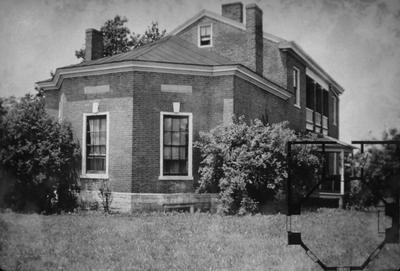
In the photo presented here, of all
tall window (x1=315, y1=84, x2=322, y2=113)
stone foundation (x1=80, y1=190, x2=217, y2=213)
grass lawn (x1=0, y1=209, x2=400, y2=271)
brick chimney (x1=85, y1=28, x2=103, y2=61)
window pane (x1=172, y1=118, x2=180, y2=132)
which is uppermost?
brick chimney (x1=85, y1=28, x2=103, y2=61)

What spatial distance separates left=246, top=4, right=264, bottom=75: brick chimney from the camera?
17.9 metres

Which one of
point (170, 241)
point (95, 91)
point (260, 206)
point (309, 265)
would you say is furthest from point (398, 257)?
point (95, 91)

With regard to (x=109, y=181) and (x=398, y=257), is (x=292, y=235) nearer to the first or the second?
(x=398, y=257)

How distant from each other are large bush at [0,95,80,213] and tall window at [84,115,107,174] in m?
0.48

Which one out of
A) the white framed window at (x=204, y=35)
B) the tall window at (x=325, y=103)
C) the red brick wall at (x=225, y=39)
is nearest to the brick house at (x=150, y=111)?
the red brick wall at (x=225, y=39)

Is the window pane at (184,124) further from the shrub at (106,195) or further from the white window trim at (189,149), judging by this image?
the shrub at (106,195)

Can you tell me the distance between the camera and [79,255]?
693 centimetres

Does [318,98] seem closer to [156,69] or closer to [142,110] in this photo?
[156,69]

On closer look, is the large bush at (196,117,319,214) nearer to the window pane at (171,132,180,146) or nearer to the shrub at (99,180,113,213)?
the window pane at (171,132,180,146)

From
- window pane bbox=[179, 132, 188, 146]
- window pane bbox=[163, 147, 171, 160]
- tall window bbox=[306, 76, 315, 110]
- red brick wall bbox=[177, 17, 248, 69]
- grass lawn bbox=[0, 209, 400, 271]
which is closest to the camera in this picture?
grass lawn bbox=[0, 209, 400, 271]

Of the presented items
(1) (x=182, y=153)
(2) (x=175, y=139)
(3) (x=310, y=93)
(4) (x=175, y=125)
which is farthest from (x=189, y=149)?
(3) (x=310, y=93)

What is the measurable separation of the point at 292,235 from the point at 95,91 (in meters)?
10.2

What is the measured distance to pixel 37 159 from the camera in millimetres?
12570

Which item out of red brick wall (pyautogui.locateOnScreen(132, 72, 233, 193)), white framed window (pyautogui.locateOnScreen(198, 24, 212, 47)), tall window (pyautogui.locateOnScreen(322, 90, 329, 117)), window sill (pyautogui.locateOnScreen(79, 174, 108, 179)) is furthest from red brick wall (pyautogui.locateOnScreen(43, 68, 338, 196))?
tall window (pyautogui.locateOnScreen(322, 90, 329, 117))
